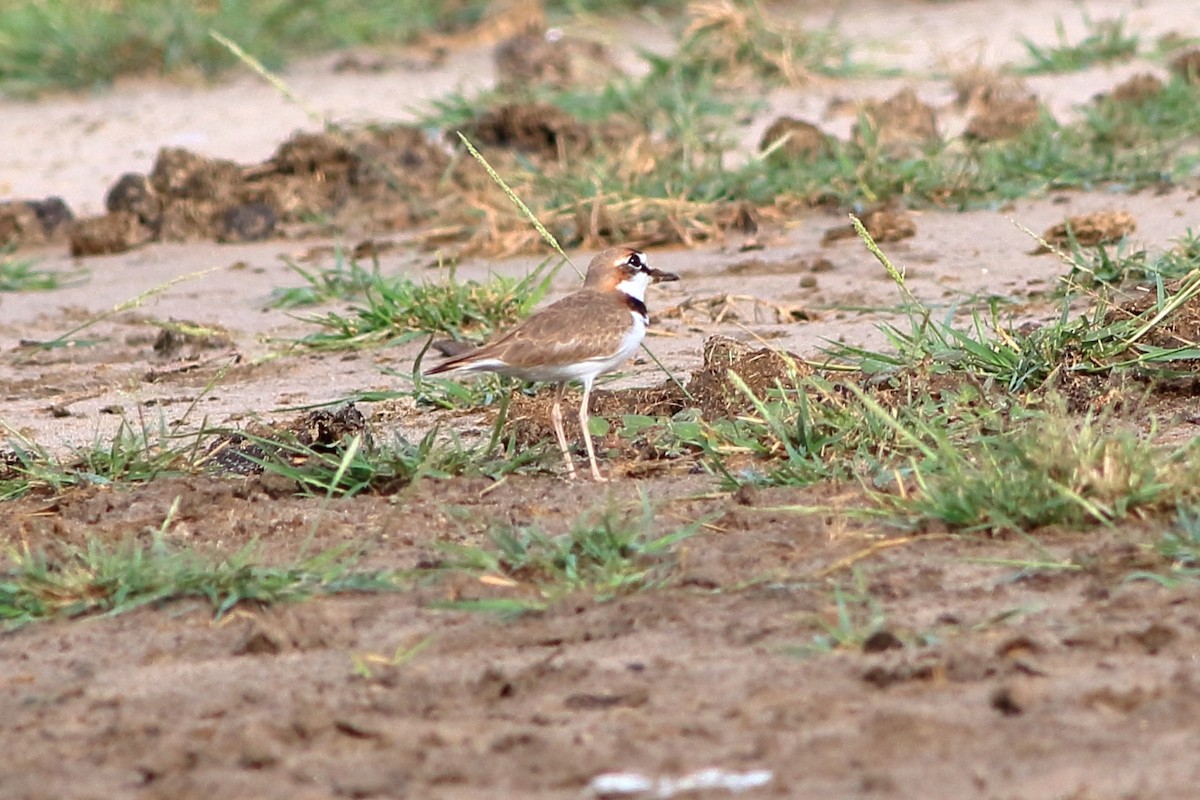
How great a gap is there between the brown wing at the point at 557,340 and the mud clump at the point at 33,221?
485 centimetres

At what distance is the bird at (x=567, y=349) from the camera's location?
543 centimetres

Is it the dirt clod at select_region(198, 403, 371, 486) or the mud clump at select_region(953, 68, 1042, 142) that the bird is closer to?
the dirt clod at select_region(198, 403, 371, 486)

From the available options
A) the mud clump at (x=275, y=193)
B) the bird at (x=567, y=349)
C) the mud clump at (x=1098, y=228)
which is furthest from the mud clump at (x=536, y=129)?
the bird at (x=567, y=349)

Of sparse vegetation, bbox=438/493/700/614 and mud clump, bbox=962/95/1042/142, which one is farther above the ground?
mud clump, bbox=962/95/1042/142

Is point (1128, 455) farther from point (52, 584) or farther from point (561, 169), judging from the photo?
point (561, 169)

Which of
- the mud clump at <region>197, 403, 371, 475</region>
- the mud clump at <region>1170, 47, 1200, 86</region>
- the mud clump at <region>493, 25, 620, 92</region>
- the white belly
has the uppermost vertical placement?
the mud clump at <region>493, 25, 620, 92</region>

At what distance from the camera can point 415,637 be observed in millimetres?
4113

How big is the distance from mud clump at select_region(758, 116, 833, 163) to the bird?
362cm

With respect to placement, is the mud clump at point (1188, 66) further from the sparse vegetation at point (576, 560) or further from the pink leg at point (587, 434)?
the sparse vegetation at point (576, 560)

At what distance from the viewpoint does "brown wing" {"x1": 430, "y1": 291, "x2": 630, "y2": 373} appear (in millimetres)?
5438

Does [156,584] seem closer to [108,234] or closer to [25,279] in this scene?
[25,279]

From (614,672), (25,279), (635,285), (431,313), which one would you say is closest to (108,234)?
(25,279)

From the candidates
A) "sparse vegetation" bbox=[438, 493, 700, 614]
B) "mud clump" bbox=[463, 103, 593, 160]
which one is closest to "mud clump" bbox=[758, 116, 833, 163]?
"mud clump" bbox=[463, 103, 593, 160]

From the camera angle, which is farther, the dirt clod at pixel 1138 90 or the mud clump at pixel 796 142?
the dirt clod at pixel 1138 90
